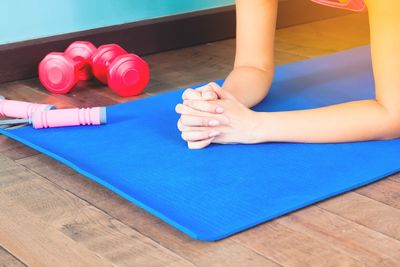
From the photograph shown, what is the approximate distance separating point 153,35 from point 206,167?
1066mm

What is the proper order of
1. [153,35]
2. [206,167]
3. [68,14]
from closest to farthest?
[206,167], [68,14], [153,35]

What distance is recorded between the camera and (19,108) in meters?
1.57

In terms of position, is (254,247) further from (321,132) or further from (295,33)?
(295,33)

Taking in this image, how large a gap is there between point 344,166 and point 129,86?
0.70m

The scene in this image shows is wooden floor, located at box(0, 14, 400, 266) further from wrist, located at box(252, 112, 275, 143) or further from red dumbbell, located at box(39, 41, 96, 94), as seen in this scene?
red dumbbell, located at box(39, 41, 96, 94)

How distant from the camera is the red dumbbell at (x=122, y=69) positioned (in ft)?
5.74

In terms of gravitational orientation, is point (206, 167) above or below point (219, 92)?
below

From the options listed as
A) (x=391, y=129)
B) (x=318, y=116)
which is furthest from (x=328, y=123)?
(x=391, y=129)

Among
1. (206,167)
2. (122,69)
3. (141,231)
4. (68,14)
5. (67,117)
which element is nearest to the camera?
(141,231)

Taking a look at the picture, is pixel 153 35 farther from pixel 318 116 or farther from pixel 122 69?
pixel 318 116

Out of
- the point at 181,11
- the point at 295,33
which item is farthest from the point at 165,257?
the point at 295,33

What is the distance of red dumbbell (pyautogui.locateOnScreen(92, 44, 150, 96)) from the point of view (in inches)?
68.9

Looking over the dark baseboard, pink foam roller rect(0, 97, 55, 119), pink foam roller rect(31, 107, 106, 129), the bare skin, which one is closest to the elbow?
the bare skin

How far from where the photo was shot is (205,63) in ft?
6.97
